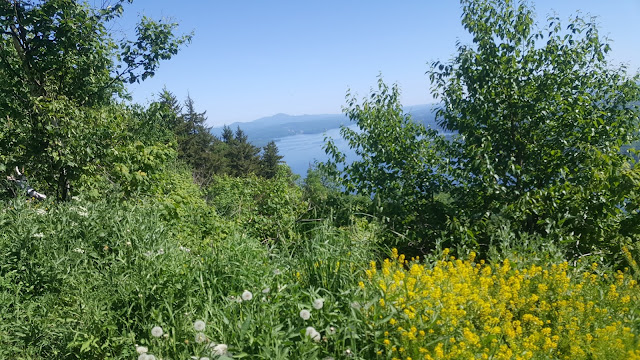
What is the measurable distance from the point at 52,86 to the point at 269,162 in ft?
137

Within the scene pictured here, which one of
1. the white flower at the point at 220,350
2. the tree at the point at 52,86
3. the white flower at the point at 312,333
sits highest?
the tree at the point at 52,86

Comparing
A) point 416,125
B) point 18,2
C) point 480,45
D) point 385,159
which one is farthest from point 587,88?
point 18,2

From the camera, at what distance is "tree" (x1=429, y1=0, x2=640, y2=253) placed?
17.3 ft

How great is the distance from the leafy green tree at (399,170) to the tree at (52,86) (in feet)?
12.5

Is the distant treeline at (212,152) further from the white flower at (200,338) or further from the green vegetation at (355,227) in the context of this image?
the white flower at (200,338)

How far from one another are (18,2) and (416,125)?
242 inches

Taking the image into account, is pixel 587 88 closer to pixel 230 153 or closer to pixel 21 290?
pixel 21 290

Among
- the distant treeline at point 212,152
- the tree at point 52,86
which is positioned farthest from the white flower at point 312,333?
the distant treeline at point 212,152

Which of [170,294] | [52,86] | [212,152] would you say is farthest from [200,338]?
[212,152]

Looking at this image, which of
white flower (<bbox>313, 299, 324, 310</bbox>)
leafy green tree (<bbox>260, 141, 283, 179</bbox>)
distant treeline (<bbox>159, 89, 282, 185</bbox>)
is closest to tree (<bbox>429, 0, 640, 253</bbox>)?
white flower (<bbox>313, 299, 324, 310</bbox>)

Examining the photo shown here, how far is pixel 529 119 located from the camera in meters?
5.69

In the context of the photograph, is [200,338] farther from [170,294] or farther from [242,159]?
[242,159]

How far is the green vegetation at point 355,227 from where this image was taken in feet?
9.07

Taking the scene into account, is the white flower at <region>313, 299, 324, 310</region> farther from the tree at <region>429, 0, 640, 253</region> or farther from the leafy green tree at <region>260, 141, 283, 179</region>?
the leafy green tree at <region>260, 141, 283, 179</region>
